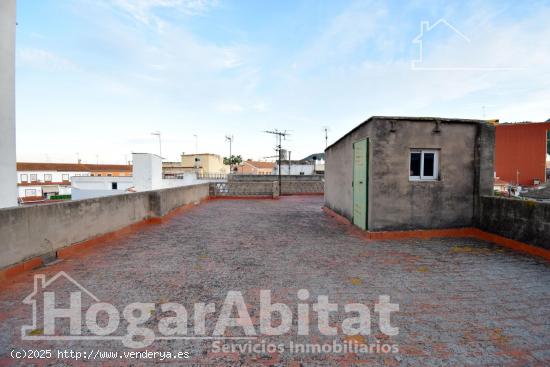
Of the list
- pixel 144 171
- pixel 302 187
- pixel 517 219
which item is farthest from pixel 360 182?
pixel 144 171

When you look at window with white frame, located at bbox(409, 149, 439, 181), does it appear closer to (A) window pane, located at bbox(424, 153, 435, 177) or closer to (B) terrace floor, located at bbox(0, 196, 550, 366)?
(A) window pane, located at bbox(424, 153, 435, 177)

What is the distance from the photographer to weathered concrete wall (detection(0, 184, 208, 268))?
395 cm

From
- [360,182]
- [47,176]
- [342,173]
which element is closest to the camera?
[360,182]

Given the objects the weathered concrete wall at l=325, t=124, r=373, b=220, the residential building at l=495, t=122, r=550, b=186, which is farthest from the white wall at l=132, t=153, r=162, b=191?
the residential building at l=495, t=122, r=550, b=186

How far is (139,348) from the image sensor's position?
2.40 meters

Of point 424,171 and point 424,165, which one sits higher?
point 424,165

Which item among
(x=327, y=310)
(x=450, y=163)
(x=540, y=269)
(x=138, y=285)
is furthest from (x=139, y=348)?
(x=450, y=163)

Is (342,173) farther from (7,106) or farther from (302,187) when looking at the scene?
(302,187)

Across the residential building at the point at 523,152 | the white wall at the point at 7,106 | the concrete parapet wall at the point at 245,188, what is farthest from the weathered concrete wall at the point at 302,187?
the residential building at the point at 523,152

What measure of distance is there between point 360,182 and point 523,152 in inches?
1508

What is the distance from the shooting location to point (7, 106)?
6.88m

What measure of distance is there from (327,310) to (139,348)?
202cm

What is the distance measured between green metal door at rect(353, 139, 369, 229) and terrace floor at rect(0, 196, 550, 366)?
1071mm

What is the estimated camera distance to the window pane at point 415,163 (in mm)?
6746
